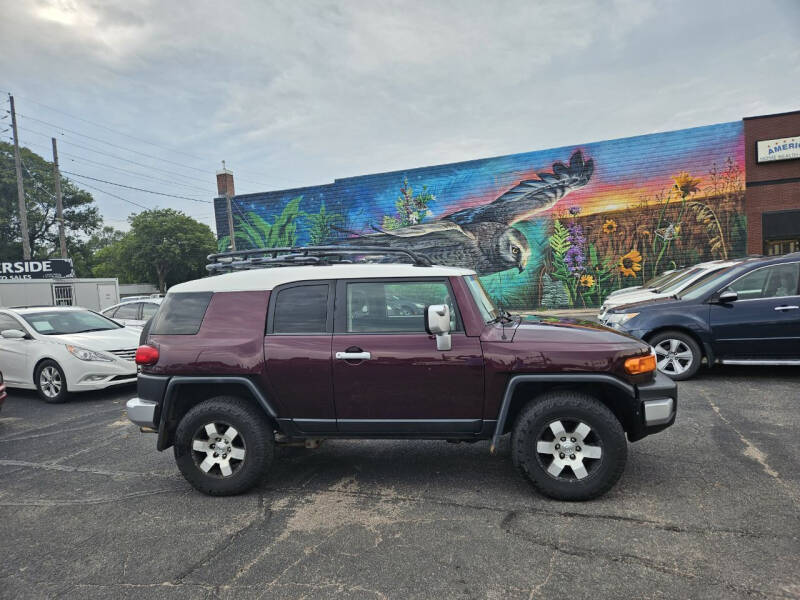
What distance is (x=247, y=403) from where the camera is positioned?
3.75 m

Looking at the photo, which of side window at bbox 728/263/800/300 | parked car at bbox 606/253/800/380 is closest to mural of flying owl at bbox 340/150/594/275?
parked car at bbox 606/253/800/380

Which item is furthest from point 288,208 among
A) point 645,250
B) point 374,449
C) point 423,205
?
point 374,449

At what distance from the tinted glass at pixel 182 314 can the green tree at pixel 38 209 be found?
139 feet

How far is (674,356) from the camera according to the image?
6711 mm

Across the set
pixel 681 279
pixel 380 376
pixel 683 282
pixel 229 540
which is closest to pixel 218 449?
pixel 229 540

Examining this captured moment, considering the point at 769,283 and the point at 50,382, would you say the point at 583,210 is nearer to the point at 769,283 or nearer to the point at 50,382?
the point at 769,283

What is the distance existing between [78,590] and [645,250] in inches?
738

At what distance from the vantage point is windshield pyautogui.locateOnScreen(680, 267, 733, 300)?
671cm

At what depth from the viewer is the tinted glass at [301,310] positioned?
3723 millimetres

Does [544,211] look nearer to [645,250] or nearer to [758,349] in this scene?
[645,250]

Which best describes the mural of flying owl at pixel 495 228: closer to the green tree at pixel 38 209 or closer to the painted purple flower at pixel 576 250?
the painted purple flower at pixel 576 250

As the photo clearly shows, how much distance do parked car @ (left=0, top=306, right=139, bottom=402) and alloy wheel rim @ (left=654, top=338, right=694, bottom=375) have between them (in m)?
7.65

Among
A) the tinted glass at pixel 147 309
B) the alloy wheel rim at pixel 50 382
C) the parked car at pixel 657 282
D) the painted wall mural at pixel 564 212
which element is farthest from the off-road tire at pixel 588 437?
the painted wall mural at pixel 564 212

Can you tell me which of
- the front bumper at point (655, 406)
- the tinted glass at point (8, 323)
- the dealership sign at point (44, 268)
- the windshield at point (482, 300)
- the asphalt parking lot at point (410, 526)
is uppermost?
the dealership sign at point (44, 268)
